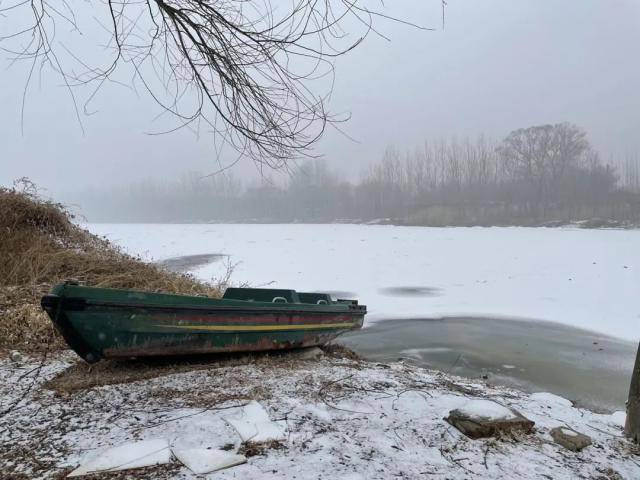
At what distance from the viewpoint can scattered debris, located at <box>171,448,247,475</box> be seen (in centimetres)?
273

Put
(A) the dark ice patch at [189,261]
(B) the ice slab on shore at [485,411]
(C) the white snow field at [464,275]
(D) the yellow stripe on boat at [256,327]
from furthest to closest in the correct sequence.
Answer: (A) the dark ice patch at [189,261] < (C) the white snow field at [464,275] < (D) the yellow stripe on boat at [256,327] < (B) the ice slab on shore at [485,411]

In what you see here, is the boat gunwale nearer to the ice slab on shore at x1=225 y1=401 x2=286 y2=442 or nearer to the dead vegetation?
the dead vegetation

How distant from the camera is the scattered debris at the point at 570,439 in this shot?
11.3ft

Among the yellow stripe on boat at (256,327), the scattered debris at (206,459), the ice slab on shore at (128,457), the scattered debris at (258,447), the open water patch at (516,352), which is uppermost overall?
the yellow stripe on boat at (256,327)

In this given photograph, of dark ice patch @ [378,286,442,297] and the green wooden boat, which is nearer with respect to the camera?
the green wooden boat

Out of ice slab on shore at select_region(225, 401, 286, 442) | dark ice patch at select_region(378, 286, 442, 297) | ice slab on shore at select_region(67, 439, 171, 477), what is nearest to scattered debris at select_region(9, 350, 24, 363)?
ice slab on shore at select_region(67, 439, 171, 477)

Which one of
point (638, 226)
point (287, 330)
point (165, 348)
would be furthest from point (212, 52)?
point (638, 226)

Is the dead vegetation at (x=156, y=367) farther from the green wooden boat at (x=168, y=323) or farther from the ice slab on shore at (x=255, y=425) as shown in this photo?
the ice slab on shore at (x=255, y=425)

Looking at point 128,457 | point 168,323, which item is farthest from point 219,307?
point 128,457

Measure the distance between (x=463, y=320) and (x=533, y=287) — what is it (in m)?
4.49

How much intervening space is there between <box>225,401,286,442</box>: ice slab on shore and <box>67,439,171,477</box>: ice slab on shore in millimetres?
499

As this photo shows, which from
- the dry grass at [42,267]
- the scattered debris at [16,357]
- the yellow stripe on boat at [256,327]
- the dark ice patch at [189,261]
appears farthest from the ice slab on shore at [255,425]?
the dark ice patch at [189,261]

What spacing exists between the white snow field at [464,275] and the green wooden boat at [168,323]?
4.71 metres

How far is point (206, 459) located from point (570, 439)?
2.63 m
